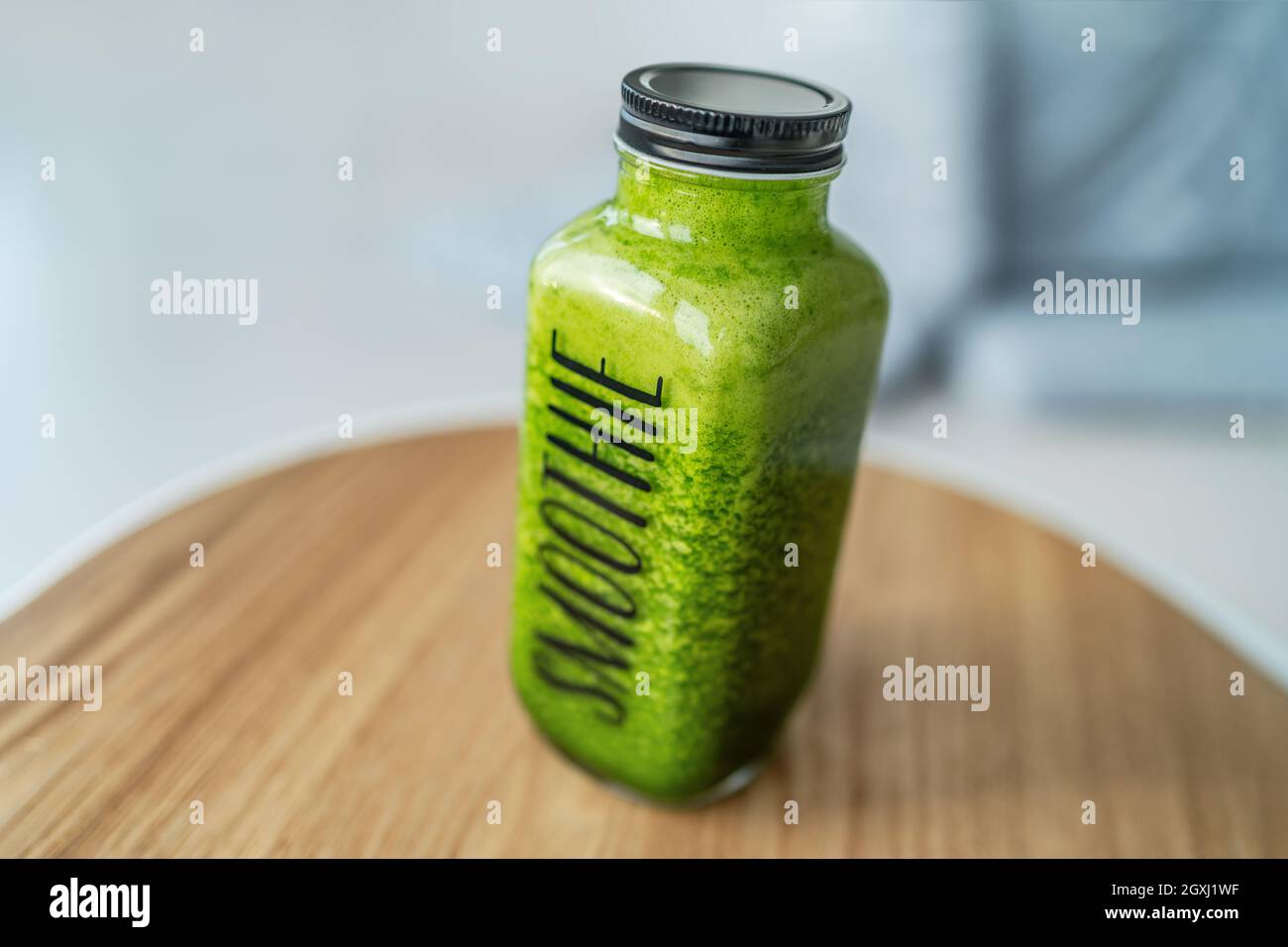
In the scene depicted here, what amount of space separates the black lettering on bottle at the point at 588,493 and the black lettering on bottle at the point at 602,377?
0.25 feet

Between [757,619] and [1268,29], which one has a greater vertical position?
[1268,29]

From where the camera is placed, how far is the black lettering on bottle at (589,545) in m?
0.71

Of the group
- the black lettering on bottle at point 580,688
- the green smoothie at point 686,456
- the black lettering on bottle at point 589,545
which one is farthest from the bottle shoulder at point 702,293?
the black lettering on bottle at point 580,688

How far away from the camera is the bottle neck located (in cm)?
63

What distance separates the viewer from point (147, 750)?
805mm

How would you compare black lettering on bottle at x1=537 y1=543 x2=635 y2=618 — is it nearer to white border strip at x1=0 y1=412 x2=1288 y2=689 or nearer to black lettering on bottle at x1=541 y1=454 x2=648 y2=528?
black lettering on bottle at x1=541 y1=454 x2=648 y2=528

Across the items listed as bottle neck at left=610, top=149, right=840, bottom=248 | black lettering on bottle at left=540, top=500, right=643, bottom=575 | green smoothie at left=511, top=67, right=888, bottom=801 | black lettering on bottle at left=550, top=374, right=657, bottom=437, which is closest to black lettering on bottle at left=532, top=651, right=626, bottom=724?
green smoothie at left=511, top=67, right=888, bottom=801

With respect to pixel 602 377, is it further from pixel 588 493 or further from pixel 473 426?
pixel 473 426

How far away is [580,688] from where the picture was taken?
30.8 inches

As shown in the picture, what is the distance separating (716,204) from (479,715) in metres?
0.46

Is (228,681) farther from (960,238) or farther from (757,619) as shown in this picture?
(960,238)

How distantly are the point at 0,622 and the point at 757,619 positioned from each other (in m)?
0.61

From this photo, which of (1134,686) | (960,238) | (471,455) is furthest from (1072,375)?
(471,455)
